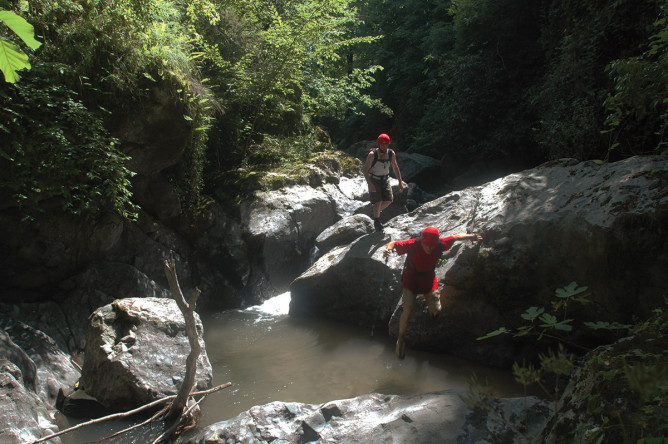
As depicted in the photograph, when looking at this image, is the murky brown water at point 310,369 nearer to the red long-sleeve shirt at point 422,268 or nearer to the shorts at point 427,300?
the shorts at point 427,300

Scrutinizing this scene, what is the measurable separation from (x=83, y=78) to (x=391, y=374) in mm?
6219

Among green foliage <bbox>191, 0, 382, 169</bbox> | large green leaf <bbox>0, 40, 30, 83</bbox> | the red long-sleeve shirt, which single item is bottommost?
the red long-sleeve shirt

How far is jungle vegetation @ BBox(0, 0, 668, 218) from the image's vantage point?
573 centimetres

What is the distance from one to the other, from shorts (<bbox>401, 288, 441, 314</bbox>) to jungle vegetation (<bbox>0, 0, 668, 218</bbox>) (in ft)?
9.83

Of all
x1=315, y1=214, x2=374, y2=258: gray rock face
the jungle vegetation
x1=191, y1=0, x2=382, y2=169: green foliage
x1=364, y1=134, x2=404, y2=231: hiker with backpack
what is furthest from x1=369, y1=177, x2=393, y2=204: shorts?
x1=191, y1=0, x2=382, y2=169: green foliage

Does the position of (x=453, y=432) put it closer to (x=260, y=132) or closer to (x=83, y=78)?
(x=83, y=78)

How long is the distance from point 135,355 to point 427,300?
12.0ft

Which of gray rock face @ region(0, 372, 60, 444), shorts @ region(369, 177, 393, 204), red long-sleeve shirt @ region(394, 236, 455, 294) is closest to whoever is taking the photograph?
gray rock face @ region(0, 372, 60, 444)

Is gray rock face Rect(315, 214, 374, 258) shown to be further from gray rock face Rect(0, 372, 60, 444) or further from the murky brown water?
gray rock face Rect(0, 372, 60, 444)

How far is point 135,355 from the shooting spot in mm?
4902

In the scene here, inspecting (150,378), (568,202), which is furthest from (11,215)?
(568,202)

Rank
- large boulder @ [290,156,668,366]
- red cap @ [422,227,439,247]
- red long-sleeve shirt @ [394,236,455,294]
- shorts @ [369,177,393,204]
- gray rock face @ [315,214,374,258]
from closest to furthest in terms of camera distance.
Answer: large boulder @ [290,156,668,366] → red cap @ [422,227,439,247] → red long-sleeve shirt @ [394,236,455,294] → shorts @ [369,177,393,204] → gray rock face @ [315,214,374,258]

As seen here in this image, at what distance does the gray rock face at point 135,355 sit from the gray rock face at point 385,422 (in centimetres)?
94

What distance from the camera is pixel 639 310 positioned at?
426 cm
